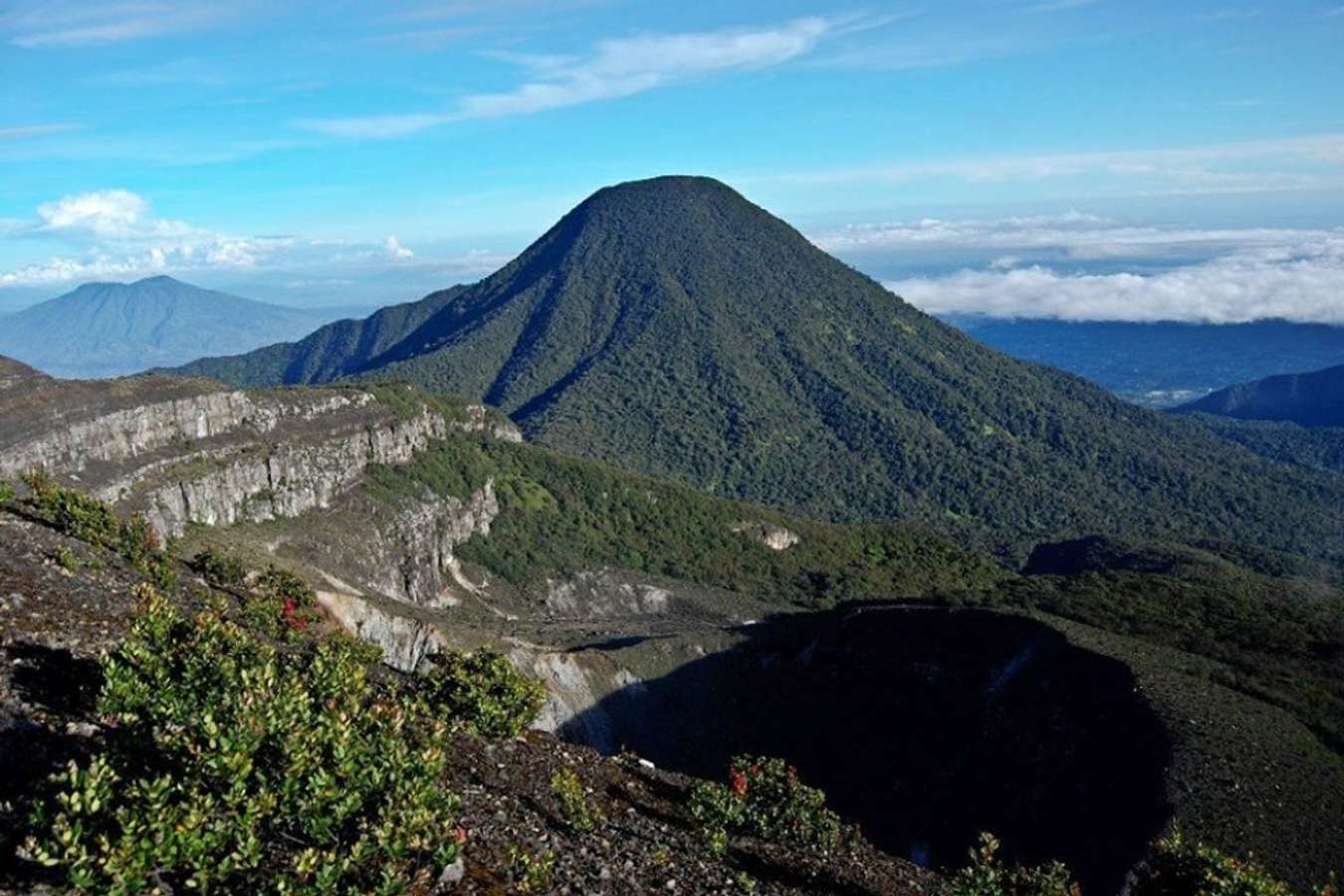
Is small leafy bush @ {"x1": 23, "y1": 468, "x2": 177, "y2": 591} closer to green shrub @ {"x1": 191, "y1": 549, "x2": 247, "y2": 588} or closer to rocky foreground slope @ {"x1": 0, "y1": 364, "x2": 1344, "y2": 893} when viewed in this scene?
rocky foreground slope @ {"x1": 0, "y1": 364, "x2": 1344, "y2": 893}

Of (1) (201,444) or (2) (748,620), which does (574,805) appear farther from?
(2) (748,620)

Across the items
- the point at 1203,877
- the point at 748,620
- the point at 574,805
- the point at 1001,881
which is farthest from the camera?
the point at 748,620

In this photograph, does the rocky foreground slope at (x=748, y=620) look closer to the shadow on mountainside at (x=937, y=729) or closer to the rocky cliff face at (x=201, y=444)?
the shadow on mountainside at (x=937, y=729)

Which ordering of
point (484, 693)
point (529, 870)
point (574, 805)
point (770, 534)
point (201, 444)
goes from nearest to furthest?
point (529, 870) → point (574, 805) → point (484, 693) → point (201, 444) → point (770, 534)

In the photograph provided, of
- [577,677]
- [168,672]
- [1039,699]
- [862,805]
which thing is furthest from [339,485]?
[168,672]

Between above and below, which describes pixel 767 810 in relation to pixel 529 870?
below

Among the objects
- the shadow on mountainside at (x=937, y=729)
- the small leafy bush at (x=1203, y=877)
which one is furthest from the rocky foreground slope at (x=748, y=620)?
the small leafy bush at (x=1203, y=877)

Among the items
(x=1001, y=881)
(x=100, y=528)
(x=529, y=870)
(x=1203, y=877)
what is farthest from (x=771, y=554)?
(x=529, y=870)
